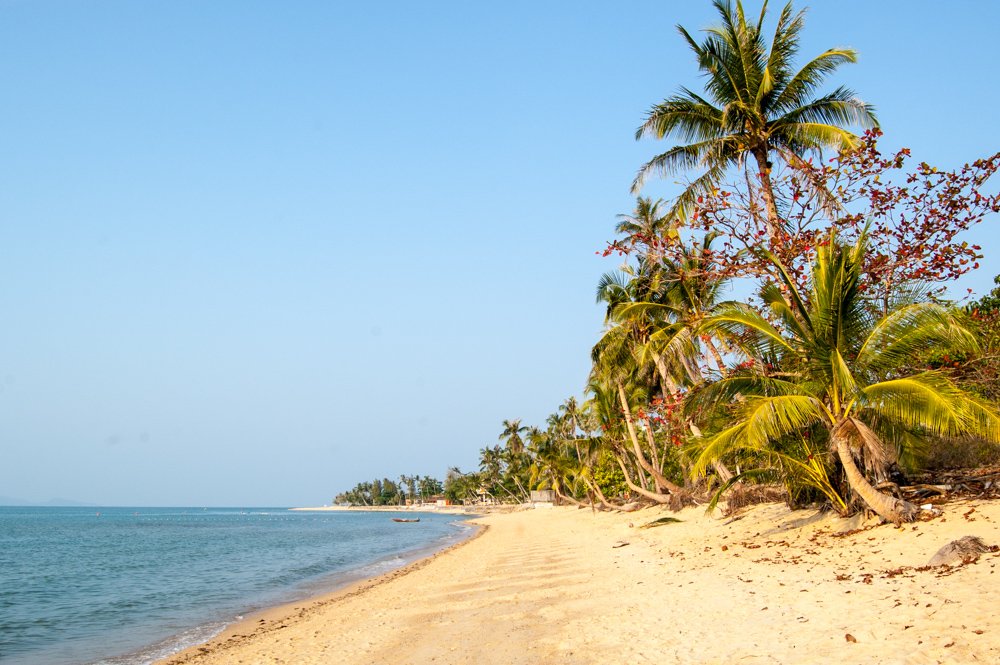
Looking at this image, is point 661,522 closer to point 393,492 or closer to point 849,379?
point 849,379

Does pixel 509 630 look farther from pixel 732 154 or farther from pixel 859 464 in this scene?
pixel 732 154

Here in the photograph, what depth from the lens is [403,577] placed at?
17500 millimetres

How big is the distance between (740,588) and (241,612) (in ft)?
37.8

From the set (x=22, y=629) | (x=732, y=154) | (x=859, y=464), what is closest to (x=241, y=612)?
(x=22, y=629)

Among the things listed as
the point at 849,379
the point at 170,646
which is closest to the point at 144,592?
the point at 170,646

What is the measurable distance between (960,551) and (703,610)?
9.22 feet

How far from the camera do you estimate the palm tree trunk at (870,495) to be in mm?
9203

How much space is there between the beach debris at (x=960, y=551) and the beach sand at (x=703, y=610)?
0.12m

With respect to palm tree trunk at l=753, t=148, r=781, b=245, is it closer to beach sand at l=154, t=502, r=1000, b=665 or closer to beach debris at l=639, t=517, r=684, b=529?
beach sand at l=154, t=502, r=1000, b=665

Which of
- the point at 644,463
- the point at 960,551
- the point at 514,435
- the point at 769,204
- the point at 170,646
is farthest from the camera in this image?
the point at 514,435

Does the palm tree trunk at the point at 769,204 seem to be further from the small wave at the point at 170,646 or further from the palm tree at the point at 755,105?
the small wave at the point at 170,646

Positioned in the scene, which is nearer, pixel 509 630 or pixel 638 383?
pixel 509 630

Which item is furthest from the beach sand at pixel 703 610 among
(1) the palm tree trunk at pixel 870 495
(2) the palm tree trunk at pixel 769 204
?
(2) the palm tree trunk at pixel 769 204

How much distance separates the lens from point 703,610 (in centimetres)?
710
